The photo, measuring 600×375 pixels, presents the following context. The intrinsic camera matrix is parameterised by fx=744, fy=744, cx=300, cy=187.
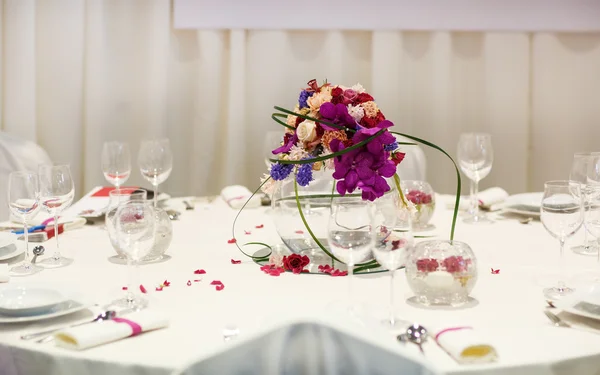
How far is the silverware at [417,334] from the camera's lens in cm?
117

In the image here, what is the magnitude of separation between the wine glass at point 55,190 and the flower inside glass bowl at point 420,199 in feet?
2.91

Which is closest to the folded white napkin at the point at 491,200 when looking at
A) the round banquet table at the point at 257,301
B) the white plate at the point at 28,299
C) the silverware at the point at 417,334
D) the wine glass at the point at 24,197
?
the round banquet table at the point at 257,301

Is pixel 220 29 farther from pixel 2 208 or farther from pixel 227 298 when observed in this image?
pixel 227 298

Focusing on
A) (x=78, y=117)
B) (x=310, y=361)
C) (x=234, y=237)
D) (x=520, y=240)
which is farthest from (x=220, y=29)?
(x=310, y=361)

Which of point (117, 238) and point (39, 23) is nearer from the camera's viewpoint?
point (117, 238)

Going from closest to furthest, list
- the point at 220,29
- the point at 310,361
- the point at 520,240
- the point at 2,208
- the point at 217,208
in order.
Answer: the point at 310,361, the point at 520,240, the point at 217,208, the point at 2,208, the point at 220,29

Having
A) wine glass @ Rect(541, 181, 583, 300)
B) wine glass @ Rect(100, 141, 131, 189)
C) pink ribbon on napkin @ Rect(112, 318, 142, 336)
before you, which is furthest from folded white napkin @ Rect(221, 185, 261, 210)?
pink ribbon on napkin @ Rect(112, 318, 142, 336)

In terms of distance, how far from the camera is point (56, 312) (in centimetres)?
127

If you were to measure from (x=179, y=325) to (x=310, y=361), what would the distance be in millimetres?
492

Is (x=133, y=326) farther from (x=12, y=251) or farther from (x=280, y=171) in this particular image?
(x=12, y=251)

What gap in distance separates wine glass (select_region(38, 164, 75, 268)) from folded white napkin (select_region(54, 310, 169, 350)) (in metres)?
0.54

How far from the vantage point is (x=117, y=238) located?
143 cm

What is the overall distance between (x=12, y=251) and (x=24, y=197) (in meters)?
0.16

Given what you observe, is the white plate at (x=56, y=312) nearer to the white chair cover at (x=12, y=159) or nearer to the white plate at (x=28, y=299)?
the white plate at (x=28, y=299)
